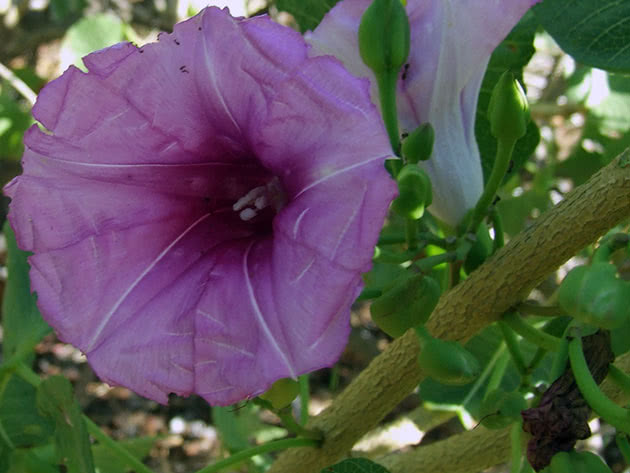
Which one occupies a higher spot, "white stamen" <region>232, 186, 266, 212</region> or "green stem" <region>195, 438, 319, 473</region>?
"white stamen" <region>232, 186, 266, 212</region>

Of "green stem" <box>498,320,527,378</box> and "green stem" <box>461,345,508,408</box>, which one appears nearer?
"green stem" <box>498,320,527,378</box>

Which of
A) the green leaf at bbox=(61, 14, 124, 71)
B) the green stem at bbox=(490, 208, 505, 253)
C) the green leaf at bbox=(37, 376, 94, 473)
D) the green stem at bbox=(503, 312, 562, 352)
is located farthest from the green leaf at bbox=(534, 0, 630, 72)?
the green leaf at bbox=(61, 14, 124, 71)

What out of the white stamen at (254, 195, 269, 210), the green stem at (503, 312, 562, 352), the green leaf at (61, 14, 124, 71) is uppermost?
the white stamen at (254, 195, 269, 210)

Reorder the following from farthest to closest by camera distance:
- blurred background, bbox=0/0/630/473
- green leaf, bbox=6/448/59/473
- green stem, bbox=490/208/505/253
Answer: blurred background, bbox=0/0/630/473 < green leaf, bbox=6/448/59/473 < green stem, bbox=490/208/505/253

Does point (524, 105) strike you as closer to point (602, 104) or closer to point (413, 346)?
point (413, 346)

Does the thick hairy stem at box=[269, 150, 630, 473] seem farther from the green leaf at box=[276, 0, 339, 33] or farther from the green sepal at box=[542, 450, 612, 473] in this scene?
the green leaf at box=[276, 0, 339, 33]

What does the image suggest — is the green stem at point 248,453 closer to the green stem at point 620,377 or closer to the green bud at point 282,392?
the green bud at point 282,392

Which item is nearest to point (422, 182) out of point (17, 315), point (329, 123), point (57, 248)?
point (329, 123)

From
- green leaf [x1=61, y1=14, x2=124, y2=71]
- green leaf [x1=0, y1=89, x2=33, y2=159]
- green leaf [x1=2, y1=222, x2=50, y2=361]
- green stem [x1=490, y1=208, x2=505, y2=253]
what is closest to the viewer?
green stem [x1=490, y1=208, x2=505, y2=253]
